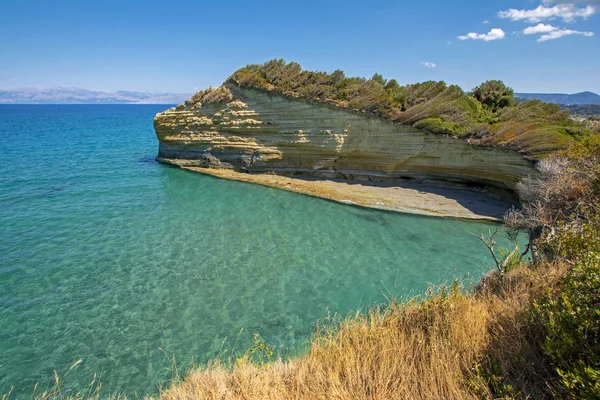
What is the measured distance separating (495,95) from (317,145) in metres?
12.5

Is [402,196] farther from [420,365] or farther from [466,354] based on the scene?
[420,365]

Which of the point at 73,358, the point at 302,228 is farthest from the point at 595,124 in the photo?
the point at 73,358

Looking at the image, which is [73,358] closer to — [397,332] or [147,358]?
[147,358]

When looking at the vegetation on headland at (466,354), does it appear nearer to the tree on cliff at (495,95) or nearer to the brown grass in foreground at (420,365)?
the brown grass in foreground at (420,365)

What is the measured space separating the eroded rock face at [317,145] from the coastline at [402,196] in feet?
2.87

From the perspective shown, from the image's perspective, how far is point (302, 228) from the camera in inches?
580

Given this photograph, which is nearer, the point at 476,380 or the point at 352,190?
the point at 476,380

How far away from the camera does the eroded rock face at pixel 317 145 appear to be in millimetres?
17969

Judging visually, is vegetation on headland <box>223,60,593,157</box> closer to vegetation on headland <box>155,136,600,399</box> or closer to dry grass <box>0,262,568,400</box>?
vegetation on headland <box>155,136,600,399</box>

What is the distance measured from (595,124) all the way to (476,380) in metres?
18.5

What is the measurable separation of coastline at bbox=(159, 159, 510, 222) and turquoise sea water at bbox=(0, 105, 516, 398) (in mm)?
809

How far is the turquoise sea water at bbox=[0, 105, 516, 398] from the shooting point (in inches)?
301

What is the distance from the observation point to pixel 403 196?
1809 cm

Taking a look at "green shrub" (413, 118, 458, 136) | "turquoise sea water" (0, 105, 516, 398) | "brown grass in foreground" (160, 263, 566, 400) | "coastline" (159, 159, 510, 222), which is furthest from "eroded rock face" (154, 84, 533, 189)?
"brown grass in foreground" (160, 263, 566, 400)
